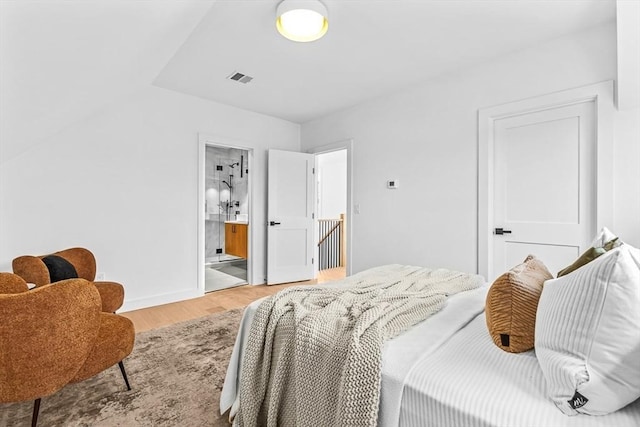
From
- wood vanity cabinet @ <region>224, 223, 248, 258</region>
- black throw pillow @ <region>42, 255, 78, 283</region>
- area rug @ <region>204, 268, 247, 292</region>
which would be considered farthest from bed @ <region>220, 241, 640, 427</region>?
wood vanity cabinet @ <region>224, 223, 248, 258</region>

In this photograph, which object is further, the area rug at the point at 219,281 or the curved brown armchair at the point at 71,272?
the area rug at the point at 219,281

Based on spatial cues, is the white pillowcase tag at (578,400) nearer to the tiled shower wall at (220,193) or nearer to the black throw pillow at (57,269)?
the black throw pillow at (57,269)

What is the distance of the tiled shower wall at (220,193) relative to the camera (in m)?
6.61

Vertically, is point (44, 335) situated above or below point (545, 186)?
below

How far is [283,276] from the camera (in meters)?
4.64

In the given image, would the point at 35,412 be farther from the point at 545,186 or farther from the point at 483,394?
the point at 545,186

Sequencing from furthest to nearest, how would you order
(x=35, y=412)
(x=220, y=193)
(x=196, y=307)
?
(x=220, y=193)
(x=196, y=307)
(x=35, y=412)

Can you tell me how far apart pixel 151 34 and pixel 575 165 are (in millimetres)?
3347

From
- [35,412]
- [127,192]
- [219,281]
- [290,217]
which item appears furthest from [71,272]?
[290,217]

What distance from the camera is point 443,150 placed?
328 centimetres

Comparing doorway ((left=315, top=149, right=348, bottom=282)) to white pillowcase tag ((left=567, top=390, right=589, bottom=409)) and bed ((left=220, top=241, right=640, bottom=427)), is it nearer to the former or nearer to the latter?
bed ((left=220, top=241, right=640, bottom=427))

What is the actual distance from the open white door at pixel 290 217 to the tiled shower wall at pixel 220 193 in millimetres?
2200

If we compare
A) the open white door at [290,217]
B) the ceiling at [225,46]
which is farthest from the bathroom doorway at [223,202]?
the ceiling at [225,46]

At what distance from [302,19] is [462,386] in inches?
93.0
